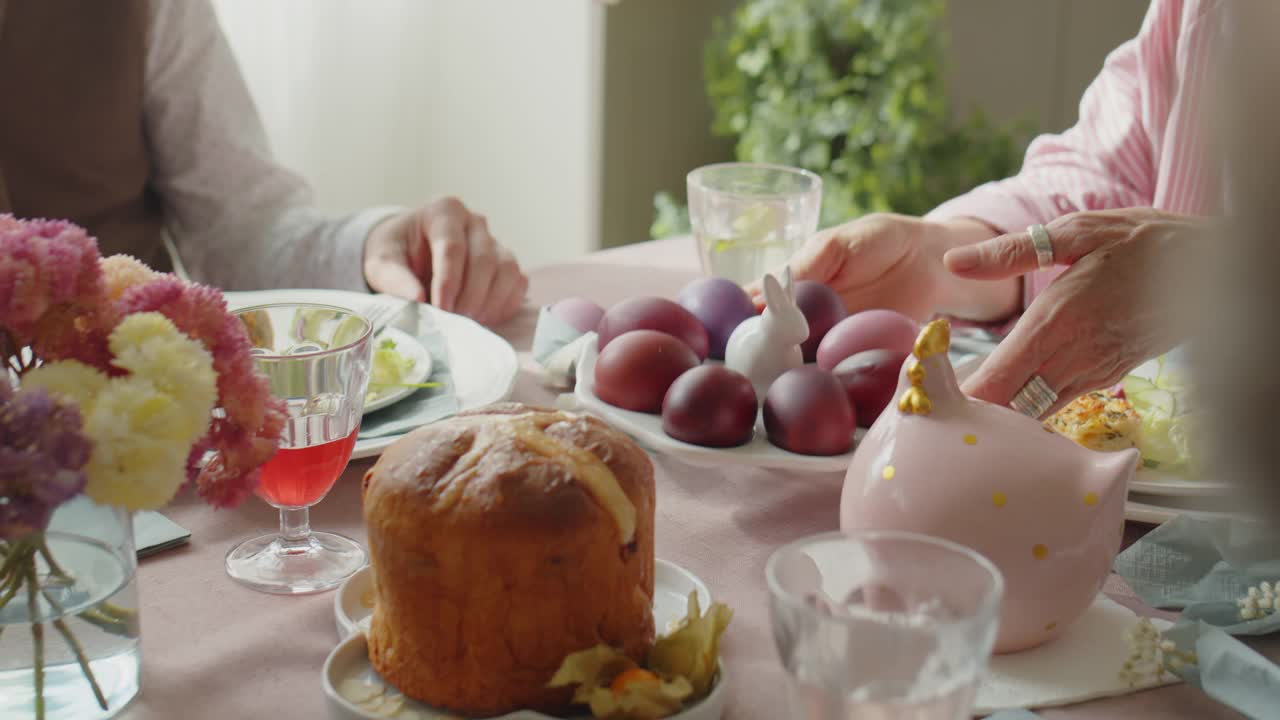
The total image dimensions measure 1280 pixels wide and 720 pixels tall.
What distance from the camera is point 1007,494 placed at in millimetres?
646

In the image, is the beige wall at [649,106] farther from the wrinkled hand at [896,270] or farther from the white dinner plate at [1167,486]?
the white dinner plate at [1167,486]

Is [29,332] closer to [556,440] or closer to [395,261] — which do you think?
[556,440]

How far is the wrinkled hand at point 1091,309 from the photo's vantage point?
0.86 metres

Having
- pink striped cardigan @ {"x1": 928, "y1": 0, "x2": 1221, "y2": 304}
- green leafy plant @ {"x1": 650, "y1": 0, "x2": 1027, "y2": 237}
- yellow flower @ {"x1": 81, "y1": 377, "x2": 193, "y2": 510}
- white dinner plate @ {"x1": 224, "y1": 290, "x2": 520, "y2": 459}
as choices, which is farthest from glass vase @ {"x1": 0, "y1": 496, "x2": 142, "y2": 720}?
green leafy plant @ {"x1": 650, "y1": 0, "x2": 1027, "y2": 237}

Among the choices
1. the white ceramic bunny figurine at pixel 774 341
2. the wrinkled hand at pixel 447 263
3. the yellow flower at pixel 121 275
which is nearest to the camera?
the yellow flower at pixel 121 275

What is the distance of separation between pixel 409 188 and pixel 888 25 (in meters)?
1.26

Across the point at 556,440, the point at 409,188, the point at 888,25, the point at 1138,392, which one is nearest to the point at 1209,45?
the point at 1138,392

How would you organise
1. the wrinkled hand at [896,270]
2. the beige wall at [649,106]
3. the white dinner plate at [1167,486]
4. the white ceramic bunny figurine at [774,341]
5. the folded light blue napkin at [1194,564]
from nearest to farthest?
the folded light blue napkin at [1194,564]
the white dinner plate at [1167,486]
the white ceramic bunny figurine at [774,341]
the wrinkled hand at [896,270]
the beige wall at [649,106]

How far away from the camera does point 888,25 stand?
2879 millimetres

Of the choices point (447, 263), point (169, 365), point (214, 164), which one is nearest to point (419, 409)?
point (447, 263)

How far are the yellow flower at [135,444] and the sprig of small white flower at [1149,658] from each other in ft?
1.58

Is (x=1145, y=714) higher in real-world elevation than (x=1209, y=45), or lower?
lower

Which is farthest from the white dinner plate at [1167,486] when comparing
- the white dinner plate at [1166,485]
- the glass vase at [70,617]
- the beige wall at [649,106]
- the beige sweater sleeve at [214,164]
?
the beige wall at [649,106]

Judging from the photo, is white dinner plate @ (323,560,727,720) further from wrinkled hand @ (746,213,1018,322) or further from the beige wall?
the beige wall
